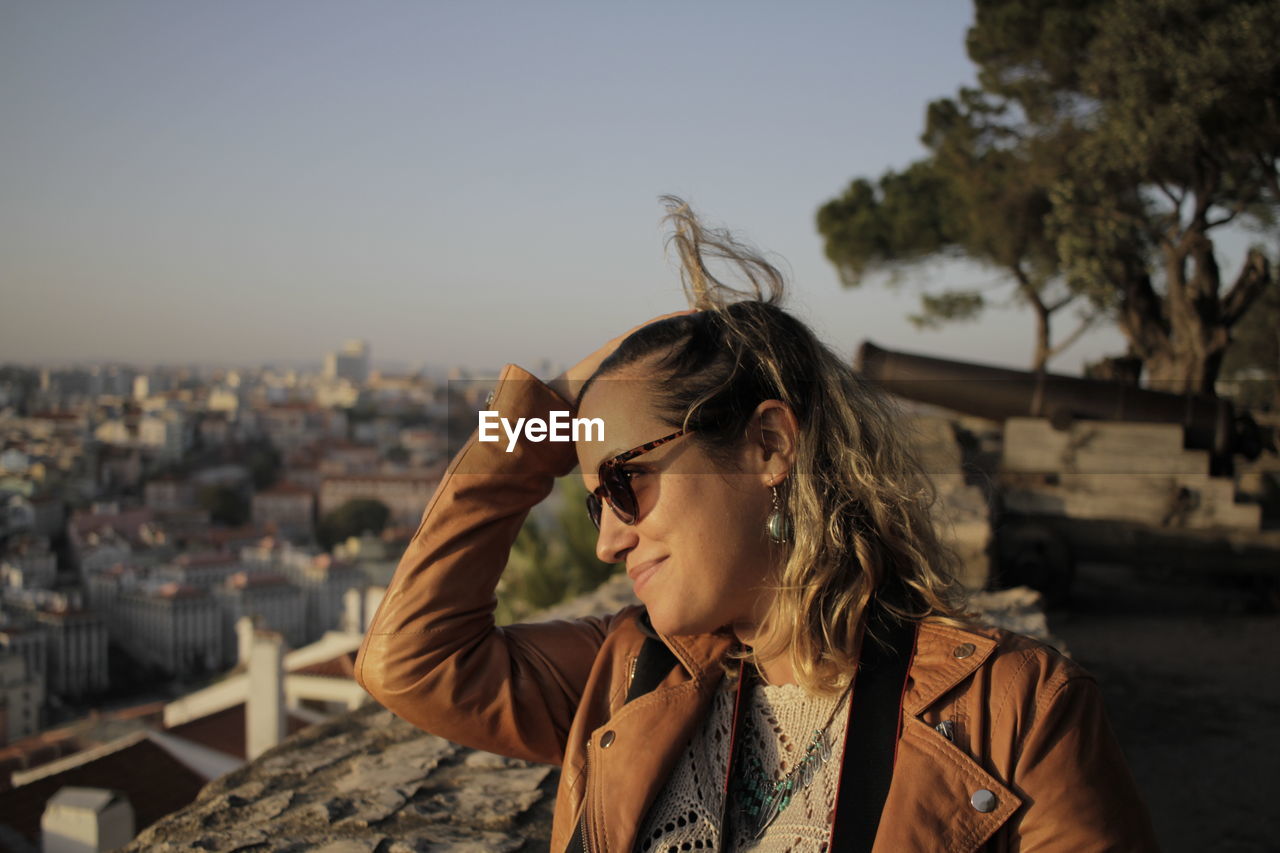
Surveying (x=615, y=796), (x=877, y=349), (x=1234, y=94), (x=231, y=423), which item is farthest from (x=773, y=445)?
(x=231, y=423)

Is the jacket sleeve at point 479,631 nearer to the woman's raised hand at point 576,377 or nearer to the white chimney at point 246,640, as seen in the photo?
the woman's raised hand at point 576,377

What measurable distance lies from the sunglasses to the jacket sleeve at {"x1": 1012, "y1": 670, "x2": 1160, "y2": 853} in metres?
0.54

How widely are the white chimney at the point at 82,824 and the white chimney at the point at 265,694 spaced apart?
3.43 m

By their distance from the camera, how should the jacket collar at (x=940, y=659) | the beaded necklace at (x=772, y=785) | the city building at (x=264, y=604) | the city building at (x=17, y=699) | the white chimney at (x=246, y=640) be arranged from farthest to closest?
the city building at (x=264, y=604) → the city building at (x=17, y=699) → the white chimney at (x=246, y=640) → the beaded necklace at (x=772, y=785) → the jacket collar at (x=940, y=659)

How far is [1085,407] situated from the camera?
6422mm

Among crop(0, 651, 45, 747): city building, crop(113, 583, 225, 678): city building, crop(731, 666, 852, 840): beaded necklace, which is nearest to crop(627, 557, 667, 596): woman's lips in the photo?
crop(731, 666, 852, 840): beaded necklace

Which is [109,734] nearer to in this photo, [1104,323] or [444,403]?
[444,403]

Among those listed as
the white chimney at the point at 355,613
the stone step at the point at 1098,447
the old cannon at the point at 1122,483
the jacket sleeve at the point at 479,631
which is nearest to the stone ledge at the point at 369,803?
the jacket sleeve at the point at 479,631

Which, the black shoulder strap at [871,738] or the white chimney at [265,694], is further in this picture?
the white chimney at [265,694]

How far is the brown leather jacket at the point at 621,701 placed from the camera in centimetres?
102

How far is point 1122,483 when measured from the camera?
639 cm

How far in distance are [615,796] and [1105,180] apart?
1151 cm

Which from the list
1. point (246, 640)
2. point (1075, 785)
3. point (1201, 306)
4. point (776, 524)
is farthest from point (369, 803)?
point (246, 640)

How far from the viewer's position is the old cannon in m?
6.26
